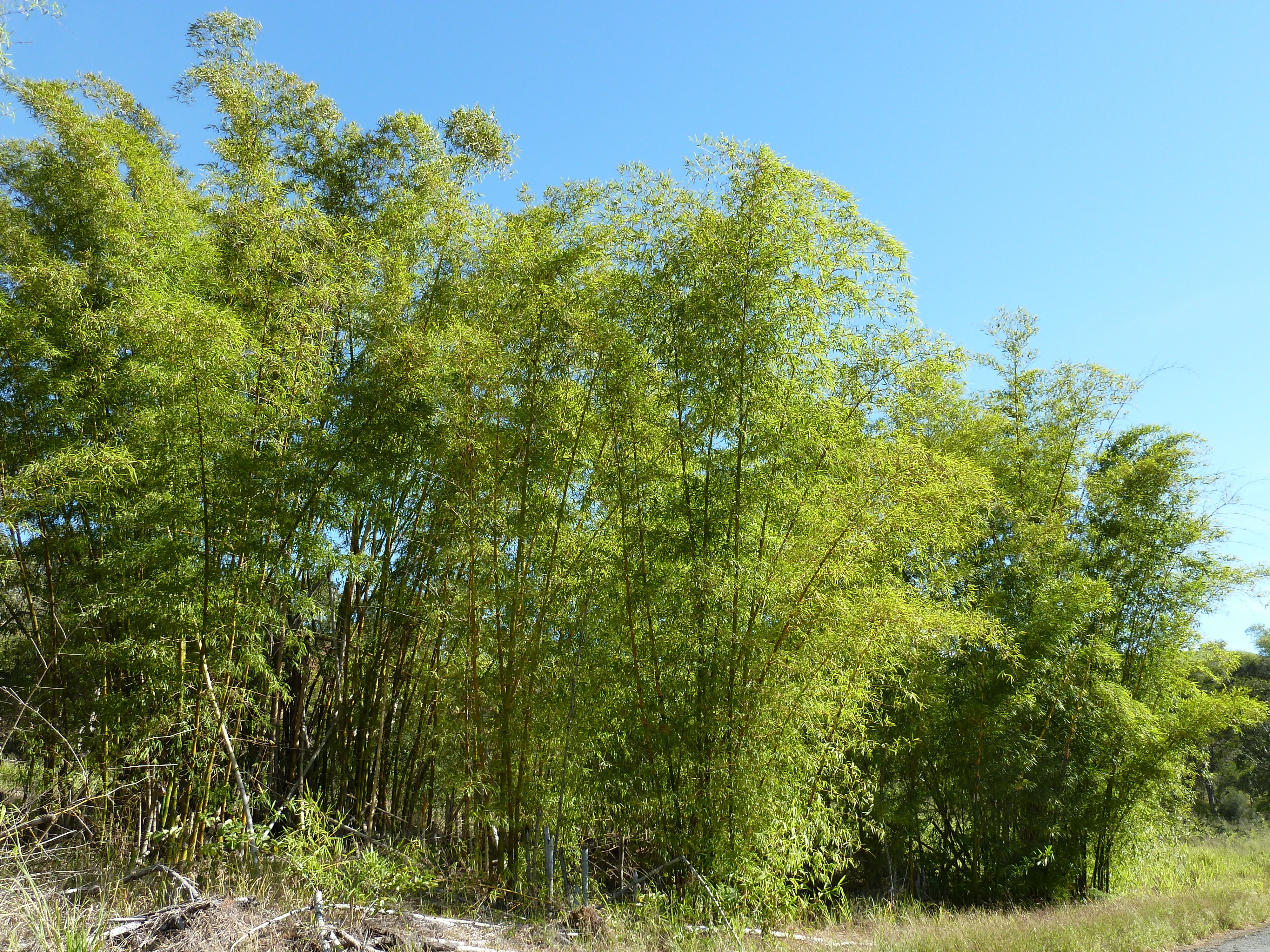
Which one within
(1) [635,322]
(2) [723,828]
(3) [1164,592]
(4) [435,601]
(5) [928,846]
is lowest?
(5) [928,846]

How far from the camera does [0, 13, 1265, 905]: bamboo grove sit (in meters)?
4.24

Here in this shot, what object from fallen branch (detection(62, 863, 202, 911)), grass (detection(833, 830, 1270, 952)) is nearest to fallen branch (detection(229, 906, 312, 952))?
fallen branch (detection(62, 863, 202, 911))

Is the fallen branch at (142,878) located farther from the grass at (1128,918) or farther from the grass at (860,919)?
the grass at (1128,918)

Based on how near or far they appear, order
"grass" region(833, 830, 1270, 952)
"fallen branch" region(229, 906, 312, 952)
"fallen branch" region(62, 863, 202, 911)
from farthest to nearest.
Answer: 1. "grass" region(833, 830, 1270, 952)
2. "fallen branch" region(62, 863, 202, 911)
3. "fallen branch" region(229, 906, 312, 952)

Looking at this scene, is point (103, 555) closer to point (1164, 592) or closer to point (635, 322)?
point (635, 322)

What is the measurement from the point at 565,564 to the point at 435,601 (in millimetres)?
1144

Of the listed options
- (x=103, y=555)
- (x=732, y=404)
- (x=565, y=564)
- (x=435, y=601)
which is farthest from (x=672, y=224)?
(x=103, y=555)

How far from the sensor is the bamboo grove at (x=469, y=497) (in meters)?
4.24

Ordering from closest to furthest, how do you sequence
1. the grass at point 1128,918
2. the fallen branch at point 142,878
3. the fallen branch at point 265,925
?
the fallen branch at point 265,925 < the fallen branch at point 142,878 < the grass at point 1128,918

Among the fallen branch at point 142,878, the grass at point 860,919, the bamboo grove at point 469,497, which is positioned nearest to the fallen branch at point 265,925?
the grass at point 860,919

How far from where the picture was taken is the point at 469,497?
467 centimetres

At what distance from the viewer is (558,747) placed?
467 centimetres

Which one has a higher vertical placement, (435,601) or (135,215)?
(135,215)

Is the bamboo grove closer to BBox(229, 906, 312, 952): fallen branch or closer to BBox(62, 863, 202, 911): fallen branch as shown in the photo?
BBox(62, 863, 202, 911): fallen branch
